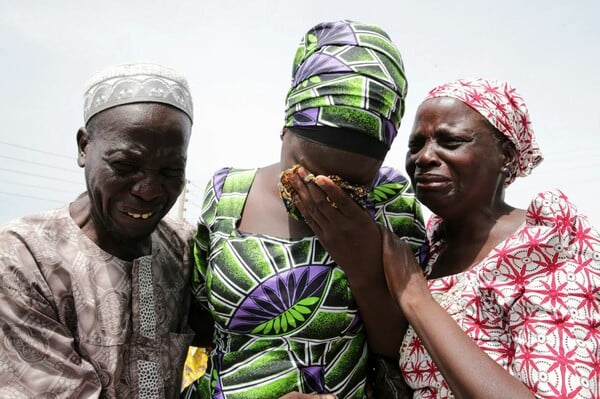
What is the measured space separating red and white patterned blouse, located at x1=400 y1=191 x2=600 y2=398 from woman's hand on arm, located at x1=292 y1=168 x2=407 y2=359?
4.6 inches

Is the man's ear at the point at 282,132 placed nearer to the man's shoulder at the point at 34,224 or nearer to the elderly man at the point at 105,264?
the elderly man at the point at 105,264

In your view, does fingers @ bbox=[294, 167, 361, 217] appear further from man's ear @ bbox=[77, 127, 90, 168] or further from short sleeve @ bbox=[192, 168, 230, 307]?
man's ear @ bbox=[77, 127, 90, 168]

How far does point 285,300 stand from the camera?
2119 mm

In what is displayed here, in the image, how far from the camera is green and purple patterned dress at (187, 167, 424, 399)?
2129mm

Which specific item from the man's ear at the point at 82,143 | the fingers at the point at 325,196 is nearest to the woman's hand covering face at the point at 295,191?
the fingers at the point at 325,196

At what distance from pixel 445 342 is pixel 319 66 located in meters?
1.09

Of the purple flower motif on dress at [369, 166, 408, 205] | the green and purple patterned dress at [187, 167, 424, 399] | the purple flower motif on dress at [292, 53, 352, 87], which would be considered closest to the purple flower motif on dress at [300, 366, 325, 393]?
the green and purple patterned dress at [187, 167, 424, 399]

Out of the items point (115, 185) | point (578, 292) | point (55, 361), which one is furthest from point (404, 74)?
point (55, 361)

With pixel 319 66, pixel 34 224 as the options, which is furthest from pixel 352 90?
pixel 34 224

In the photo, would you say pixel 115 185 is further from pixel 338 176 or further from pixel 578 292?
pixel 578 292

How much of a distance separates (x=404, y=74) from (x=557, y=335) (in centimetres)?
108

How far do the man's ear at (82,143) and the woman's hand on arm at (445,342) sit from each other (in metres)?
1.25

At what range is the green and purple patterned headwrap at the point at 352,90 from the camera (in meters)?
1.96

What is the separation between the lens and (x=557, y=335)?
1886 mm
